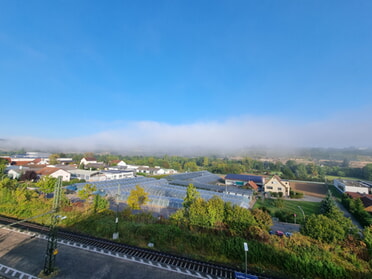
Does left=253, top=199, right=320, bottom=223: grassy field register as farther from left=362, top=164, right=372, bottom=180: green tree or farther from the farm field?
left=362, top=164, right=372, bottom=180: green tree

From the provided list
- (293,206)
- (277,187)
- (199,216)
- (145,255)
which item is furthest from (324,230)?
(277,187)

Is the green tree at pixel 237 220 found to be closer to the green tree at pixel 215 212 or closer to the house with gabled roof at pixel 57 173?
the green tree at pixel 215 212

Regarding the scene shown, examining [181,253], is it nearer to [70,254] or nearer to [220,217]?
[220,217]

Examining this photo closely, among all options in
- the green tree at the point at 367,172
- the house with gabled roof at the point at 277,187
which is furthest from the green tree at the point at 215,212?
the green tree at the point at 367,172

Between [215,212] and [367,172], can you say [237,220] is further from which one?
[367,172]

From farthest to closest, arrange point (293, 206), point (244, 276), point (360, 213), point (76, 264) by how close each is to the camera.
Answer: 1. point (293, 206)
2. point (360, 213)
3. point (76, 264)
4. point (244, 276)

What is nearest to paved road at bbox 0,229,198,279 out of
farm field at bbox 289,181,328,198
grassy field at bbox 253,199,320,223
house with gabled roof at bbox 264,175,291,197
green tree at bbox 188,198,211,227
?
green tree at bbox 188,198,211,227

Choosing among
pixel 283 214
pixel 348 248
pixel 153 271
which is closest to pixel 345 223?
pixel 348 248
